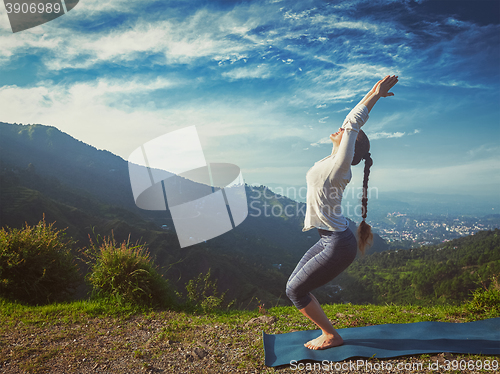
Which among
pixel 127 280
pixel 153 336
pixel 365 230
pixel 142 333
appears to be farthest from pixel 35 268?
pixel 365 230

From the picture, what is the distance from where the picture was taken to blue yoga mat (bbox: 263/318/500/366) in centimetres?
284

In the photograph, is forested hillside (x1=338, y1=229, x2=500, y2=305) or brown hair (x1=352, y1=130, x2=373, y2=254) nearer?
brown hair (x1=352, y1=130, x2=373, y2=254)

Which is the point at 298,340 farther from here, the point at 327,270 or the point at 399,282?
the point at 399,282

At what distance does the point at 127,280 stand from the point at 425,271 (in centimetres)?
3388

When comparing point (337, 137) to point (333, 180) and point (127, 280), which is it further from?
point (127, 280)

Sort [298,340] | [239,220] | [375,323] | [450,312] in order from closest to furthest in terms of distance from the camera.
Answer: [298,340], [375,323], [450,312], [239,220]

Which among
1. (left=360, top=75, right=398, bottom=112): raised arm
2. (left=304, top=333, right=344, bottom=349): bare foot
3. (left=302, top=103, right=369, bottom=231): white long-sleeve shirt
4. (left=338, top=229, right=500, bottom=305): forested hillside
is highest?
(left=360, top=75, right=398, bottom=112): raised arm

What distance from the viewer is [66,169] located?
75500 mm

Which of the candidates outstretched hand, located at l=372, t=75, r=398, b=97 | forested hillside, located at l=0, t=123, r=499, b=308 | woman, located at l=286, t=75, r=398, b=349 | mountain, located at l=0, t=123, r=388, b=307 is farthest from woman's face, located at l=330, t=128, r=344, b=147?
forested hillside, located at l=0, t=123, r=499, b=308

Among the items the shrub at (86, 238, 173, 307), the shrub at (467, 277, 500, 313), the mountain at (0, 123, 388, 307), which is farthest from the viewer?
the mountain at (0, 123, 388, 307)

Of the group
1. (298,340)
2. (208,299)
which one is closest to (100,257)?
(208,299)

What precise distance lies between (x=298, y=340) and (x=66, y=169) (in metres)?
87.2

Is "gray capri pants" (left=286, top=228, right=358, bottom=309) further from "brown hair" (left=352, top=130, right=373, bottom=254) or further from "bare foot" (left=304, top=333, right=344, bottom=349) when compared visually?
"bare foot" (left=304, top=333, right=344, bottom=349)

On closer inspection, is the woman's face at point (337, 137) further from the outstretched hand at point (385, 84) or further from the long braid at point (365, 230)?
the outstretched hand at point (385, 84)
